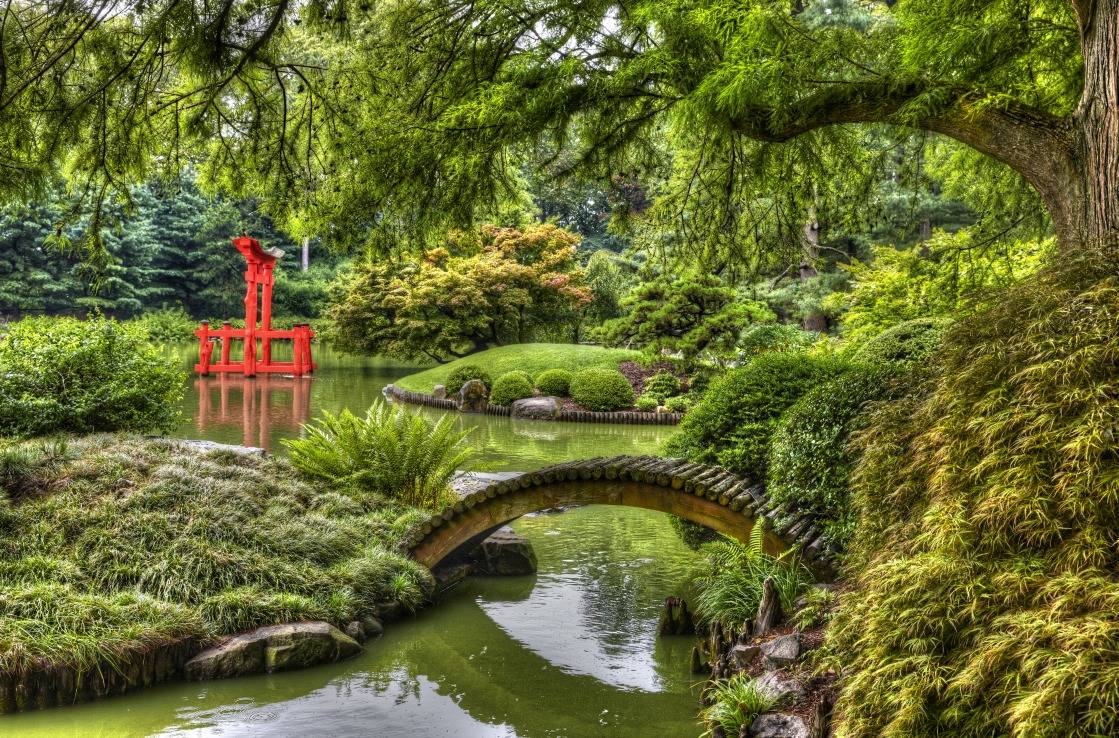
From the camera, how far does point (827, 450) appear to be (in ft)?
17.7

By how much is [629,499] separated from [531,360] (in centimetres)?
1504

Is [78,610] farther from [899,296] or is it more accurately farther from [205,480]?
[899,296]

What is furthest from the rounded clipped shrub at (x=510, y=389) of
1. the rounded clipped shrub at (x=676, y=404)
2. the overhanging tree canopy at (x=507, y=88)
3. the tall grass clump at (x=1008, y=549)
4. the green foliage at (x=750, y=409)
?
the tall grass clump at (x=1008, y=549)

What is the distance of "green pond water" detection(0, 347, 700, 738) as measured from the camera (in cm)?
459

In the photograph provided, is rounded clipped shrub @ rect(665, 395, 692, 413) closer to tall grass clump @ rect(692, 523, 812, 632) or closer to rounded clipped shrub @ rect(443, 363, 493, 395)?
rounded clipped shrub @ rect(443, 363, 493, 395)

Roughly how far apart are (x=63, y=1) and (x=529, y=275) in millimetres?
18372

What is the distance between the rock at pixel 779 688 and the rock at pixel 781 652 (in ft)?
0.36

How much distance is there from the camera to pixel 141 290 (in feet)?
112

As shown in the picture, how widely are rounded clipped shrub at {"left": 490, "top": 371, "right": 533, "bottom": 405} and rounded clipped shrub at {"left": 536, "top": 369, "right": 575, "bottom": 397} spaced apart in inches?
12.3

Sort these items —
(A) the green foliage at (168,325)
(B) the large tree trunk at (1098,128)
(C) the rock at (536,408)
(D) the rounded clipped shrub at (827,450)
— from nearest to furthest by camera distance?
(B) the large tree trunk at (1098,128)
(D) the rounded clipped shrub at (827,450)
(C) the rock at (536,408)
(A) the green foliage at (168,325)

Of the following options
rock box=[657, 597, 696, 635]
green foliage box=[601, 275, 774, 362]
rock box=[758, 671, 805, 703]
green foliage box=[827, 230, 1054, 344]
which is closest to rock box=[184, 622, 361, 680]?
rock box=[657, 597, 696, 635]

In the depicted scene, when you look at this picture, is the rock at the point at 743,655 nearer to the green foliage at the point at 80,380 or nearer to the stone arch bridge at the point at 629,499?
the stone arch bridge at the point at 629,499

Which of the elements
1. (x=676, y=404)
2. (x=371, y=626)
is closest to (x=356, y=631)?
(x=371, y=626)

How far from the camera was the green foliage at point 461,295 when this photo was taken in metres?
22.5
